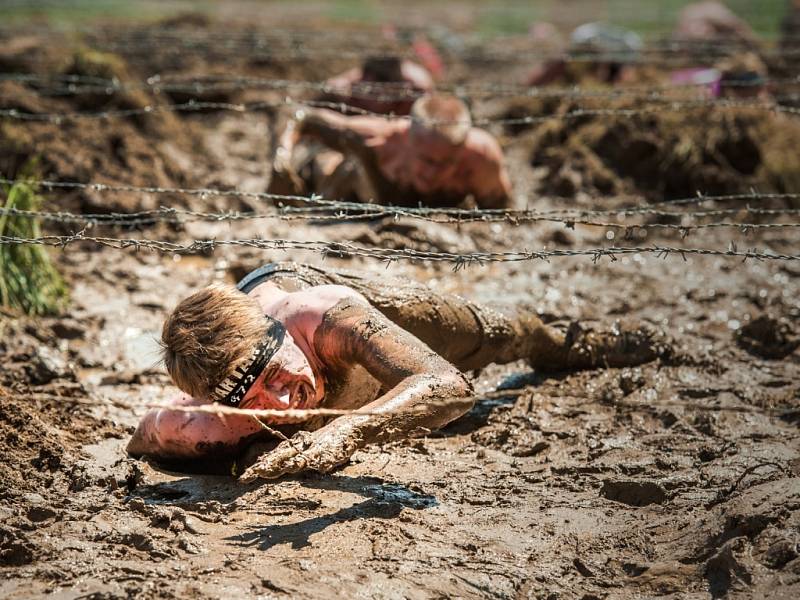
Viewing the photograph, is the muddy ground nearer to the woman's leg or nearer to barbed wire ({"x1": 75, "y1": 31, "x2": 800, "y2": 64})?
the woman's leg

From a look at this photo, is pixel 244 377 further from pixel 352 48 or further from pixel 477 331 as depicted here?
pixel 352 48

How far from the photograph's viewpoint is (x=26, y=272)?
5.76m

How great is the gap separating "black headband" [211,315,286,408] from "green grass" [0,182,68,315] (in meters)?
2.51

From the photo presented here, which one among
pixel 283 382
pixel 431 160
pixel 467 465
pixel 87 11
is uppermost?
A: pixel 87 11

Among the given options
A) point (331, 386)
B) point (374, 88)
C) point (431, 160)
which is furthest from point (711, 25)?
point (331, 386)

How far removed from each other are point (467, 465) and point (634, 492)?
676 millimetres

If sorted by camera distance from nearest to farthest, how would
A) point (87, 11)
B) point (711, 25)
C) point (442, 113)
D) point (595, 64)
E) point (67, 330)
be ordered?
point (67, 330), point (442, 113), point (595, 64), point (711, 25), point (87, 11)

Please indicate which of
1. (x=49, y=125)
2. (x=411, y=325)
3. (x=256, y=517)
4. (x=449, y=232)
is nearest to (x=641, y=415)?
(x=411, y=325)

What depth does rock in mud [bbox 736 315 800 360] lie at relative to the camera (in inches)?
204

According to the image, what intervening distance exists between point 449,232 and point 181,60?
18.6 feet

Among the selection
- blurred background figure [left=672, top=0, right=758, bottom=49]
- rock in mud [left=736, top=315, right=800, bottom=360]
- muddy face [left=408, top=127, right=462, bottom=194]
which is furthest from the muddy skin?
blurred background figure [left=672, top=0, right=758, bottom=49]

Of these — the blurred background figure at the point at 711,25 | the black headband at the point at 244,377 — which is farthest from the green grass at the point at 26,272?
the blurred background figure at the point at 711,25

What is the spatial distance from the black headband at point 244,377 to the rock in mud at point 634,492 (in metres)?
1.33

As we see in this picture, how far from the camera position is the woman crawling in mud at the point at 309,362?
3.31 metres
